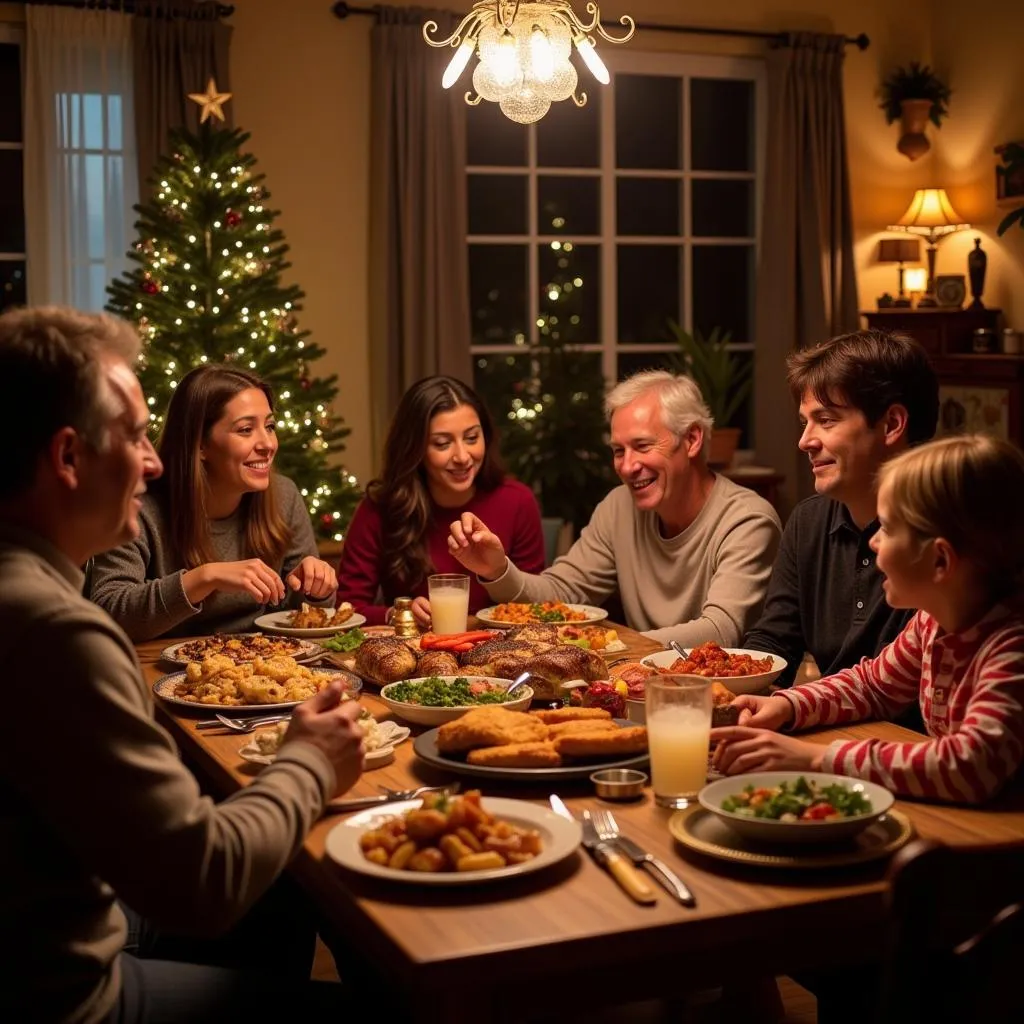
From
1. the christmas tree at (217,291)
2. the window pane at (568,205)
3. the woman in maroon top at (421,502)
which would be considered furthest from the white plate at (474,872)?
the window pane at (568,205)

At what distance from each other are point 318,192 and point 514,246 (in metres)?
1.03

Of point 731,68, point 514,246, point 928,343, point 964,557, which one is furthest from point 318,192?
point 964,557

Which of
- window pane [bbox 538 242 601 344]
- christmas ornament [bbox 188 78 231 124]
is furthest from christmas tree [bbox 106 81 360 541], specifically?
window pane [bbox 538 242 601 344]

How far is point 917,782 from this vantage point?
5.49 feet

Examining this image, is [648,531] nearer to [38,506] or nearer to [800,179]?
[38,506]

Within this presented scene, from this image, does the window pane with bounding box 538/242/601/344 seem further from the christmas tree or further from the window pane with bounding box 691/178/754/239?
the christmas tree

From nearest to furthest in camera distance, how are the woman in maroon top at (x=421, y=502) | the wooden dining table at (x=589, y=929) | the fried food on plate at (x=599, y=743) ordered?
the wooden dining table at (x=589, y=929) → the fried food on plate at (x=599, y=743) → the woman in maroon top at (x=421, y=502)

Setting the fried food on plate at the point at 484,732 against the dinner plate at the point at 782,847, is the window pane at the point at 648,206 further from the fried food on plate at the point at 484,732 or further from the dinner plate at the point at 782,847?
the dinner plate at the point at 782,847

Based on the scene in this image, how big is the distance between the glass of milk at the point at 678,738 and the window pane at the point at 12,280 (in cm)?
483

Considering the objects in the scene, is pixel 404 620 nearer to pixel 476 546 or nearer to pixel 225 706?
pixel 476 546

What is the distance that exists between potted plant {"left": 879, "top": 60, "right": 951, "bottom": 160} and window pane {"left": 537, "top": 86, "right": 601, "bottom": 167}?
1.50 metres

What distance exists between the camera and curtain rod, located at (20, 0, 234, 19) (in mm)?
5570

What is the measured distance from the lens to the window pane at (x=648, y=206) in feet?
22.5

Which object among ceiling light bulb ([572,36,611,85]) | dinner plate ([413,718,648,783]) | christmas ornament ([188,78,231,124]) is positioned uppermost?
christmas ornament ([188,78,231,124])
